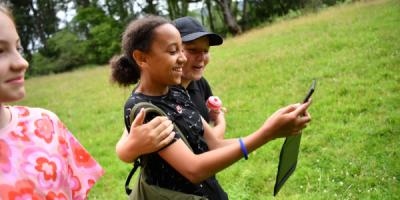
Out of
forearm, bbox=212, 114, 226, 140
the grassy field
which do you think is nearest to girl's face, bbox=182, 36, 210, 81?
forearm, bbox=212, 114, 226, 140

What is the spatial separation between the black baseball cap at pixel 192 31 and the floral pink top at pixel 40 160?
103cm

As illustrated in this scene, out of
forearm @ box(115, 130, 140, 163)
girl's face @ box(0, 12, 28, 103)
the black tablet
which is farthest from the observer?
the black tablet

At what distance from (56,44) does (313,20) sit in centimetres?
2707

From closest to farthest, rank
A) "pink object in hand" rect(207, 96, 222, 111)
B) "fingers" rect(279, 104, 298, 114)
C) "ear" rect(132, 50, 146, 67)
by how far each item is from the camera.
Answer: "fingers" rect(279, 104, 298, 114) → "ear" rect(132, 50, 146, 67) → "pink object in hand" rect(207, 96, 222, 111)

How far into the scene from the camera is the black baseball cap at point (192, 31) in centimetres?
251

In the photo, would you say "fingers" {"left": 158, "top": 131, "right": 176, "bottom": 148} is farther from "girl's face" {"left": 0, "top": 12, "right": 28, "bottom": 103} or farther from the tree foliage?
the tree foliage

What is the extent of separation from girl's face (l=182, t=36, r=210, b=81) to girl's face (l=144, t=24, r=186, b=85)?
1.71ft

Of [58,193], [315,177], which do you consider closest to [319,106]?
[315,177]

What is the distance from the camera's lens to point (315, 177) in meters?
4.63

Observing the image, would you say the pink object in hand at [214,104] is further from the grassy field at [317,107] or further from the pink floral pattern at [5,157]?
the grassy field at [317,107]

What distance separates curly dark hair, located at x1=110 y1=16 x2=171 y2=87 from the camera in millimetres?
1990

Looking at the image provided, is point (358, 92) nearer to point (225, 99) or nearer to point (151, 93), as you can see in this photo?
point (225, 99)

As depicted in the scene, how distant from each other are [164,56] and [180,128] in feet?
1.18

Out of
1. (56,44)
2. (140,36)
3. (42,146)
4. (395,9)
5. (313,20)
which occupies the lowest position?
(56,44)
